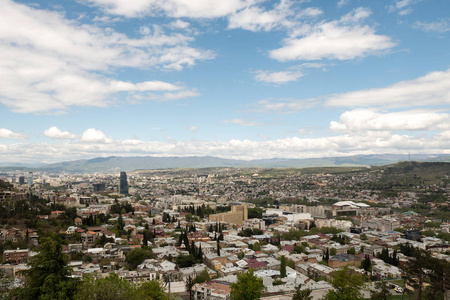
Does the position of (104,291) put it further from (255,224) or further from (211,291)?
(255,224)

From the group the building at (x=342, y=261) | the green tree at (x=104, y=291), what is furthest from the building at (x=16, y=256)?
the building at (x=342, y=261)

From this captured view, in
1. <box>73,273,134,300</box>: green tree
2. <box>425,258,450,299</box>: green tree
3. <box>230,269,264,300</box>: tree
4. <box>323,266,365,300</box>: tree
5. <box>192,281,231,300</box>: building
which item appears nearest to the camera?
<box>73,273,134,300</box>: green tree

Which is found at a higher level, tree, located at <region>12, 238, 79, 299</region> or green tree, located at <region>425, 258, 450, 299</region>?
tree, located at <region>12, 238, 79, 299</region>

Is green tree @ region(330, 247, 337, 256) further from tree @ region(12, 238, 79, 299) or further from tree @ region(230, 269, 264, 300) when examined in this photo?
tree @ region(12, 238, 79, 299)

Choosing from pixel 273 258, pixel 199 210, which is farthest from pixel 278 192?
pixel 273 258

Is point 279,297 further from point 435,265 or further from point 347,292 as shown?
point 435,265

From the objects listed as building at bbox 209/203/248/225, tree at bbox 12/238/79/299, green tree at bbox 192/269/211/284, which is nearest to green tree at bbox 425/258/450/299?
green tree at bbox 192/269/211/284

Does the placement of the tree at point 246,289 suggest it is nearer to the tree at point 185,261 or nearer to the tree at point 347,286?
the tree at point 347,286
